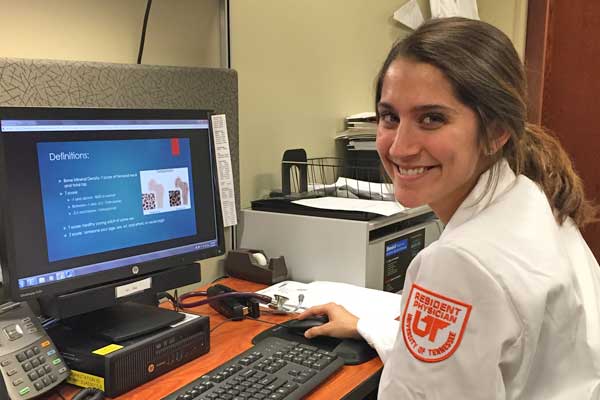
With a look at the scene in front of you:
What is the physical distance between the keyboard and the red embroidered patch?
21 centimetres

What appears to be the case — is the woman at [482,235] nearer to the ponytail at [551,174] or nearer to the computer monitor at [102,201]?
the ponytail at [551,174]

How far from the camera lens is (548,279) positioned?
76 cm

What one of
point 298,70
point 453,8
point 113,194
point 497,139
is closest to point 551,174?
point 497,139

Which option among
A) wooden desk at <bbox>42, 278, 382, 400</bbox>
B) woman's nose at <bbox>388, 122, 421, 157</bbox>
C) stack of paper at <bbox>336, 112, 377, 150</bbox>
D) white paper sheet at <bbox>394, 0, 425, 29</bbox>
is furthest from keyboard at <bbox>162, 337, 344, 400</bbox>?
white paper sheet at <bbox>394, 0, 425, 29</bbox>

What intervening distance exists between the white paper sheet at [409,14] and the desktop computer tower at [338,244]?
3.70 feet

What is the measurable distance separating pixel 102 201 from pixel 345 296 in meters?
0.61

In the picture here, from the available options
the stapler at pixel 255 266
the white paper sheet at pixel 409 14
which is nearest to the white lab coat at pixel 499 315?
the stapler at pixel 255 266

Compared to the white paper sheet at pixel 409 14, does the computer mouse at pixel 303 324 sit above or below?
below

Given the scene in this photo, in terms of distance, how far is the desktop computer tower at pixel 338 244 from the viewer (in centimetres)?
148

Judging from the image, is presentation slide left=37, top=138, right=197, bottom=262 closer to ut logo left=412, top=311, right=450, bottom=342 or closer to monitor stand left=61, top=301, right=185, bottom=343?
monitor stand left=61, top=301, right=185, bottom=343

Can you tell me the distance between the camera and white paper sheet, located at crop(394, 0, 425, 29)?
251cm

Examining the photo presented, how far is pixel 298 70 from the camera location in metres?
1.98

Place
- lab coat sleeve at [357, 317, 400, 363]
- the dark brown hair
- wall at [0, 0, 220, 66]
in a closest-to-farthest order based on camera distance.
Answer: the dark brown hair < lab coat sleeve at [357, 317, 400, 363] < wall at [0, 0, 220, 66]

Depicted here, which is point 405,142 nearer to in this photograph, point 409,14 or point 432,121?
point 432,121
